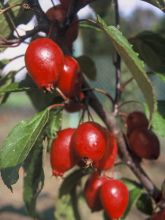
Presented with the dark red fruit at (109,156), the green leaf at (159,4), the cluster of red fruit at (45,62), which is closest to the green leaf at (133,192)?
the dark red fruit at (109,156)

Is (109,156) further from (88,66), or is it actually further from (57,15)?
(88,66)

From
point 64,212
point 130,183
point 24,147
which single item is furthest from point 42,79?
point 64,212

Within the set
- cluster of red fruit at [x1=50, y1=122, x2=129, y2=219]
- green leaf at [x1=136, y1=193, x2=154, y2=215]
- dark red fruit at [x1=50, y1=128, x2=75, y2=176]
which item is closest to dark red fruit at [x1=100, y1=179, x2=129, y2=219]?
cluster of red fruit at [x1=50, y1=122, x2=129, y2=219]

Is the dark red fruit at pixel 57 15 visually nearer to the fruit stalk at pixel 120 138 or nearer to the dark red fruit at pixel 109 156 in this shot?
the fruit stalk at pixel 120 138

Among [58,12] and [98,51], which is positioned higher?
[58,12]

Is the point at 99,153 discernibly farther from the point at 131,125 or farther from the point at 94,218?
the point at 94,218

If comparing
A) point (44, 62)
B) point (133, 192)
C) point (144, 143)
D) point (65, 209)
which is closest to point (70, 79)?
point (44, 62)

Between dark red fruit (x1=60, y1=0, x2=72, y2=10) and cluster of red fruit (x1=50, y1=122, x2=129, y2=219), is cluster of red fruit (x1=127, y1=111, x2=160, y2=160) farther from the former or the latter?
dark red fruit (x1=60, y1=0, x2=72, y2=10)
